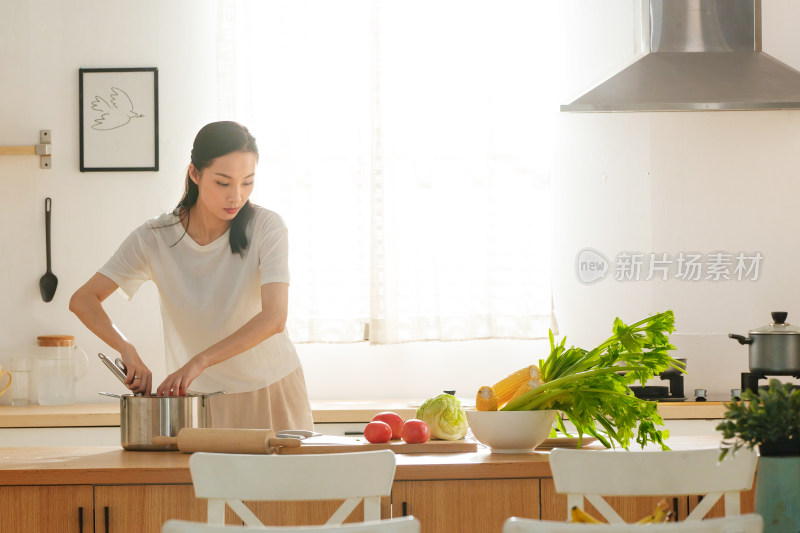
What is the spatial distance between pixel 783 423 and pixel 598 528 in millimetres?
303

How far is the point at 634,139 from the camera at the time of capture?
3.74 m

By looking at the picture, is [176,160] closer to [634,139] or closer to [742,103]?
[634,139]

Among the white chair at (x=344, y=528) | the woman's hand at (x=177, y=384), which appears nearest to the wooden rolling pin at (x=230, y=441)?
the woman's hand at (x=177, y=384)

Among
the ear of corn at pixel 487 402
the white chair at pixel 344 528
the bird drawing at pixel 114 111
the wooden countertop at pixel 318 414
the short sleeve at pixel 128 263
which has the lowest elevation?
the wooden countertop at pixel 318 414

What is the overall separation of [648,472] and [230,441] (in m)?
0.86

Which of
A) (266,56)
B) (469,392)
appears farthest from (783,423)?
(266,56)

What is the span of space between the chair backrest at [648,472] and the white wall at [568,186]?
2170mm

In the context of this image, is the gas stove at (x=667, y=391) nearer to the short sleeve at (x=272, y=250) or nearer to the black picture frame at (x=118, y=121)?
the short sleeve at (x=272, y=250)

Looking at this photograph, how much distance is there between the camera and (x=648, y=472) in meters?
1.52

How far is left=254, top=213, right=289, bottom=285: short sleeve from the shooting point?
2.33 meters

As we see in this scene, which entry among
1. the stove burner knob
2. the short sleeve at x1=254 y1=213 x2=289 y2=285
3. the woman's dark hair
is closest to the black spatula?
the woman's dark hair

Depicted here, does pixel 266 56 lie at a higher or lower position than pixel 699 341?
higher

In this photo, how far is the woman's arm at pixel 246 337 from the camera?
2102mm

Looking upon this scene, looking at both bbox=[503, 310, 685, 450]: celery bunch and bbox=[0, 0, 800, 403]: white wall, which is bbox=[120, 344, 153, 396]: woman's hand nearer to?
bbox=[503, 310, 685, 450]: celery bunch
